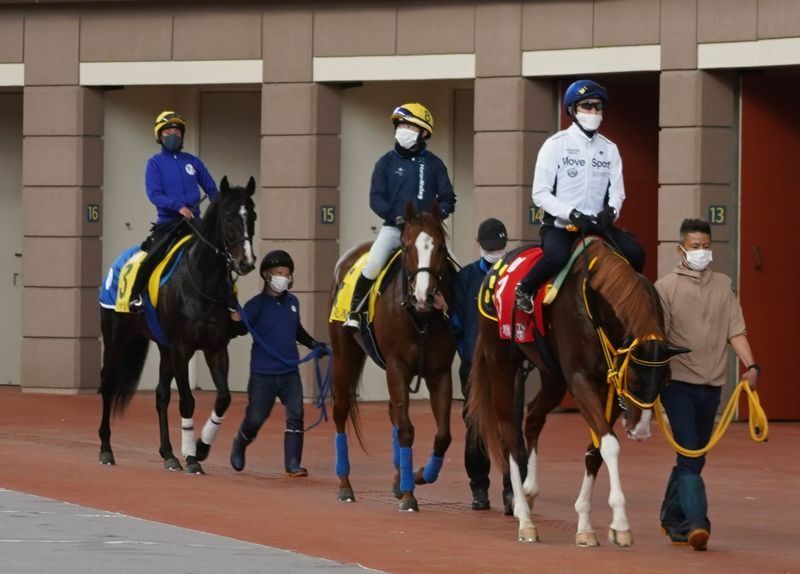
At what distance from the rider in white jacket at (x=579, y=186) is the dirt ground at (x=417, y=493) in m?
1.76

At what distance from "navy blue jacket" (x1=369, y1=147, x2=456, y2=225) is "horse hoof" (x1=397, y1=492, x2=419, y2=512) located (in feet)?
6.89

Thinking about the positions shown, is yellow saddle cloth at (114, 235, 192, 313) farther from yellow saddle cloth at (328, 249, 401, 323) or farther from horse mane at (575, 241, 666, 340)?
horse mane at (575, 241, 666, 340)

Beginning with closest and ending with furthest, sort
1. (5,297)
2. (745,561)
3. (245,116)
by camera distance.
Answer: (745,561) < (245,116) < (5,297)

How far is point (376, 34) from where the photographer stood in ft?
77.8

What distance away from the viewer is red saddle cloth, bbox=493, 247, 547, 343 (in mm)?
12867

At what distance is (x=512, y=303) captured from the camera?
1311 cm

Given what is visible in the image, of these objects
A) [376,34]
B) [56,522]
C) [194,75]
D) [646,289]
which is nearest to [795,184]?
[376,34]

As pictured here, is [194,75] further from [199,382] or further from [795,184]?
[795,184]

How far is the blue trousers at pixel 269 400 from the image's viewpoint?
55.7ft

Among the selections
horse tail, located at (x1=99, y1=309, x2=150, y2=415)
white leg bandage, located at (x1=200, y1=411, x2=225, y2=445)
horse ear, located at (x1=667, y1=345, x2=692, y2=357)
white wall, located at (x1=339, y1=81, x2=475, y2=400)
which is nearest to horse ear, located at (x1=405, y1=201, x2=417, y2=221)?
horse ear, located at (x1=667, y1=345, x2=692, y2=357)

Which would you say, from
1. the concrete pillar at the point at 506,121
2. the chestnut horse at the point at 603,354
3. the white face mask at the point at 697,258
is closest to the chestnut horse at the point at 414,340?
the chestnut horse at the point at 603,354

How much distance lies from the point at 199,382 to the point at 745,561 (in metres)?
15.4

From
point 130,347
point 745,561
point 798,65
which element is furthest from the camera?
point 798,65

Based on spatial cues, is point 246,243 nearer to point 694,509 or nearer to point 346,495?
point 346,495
